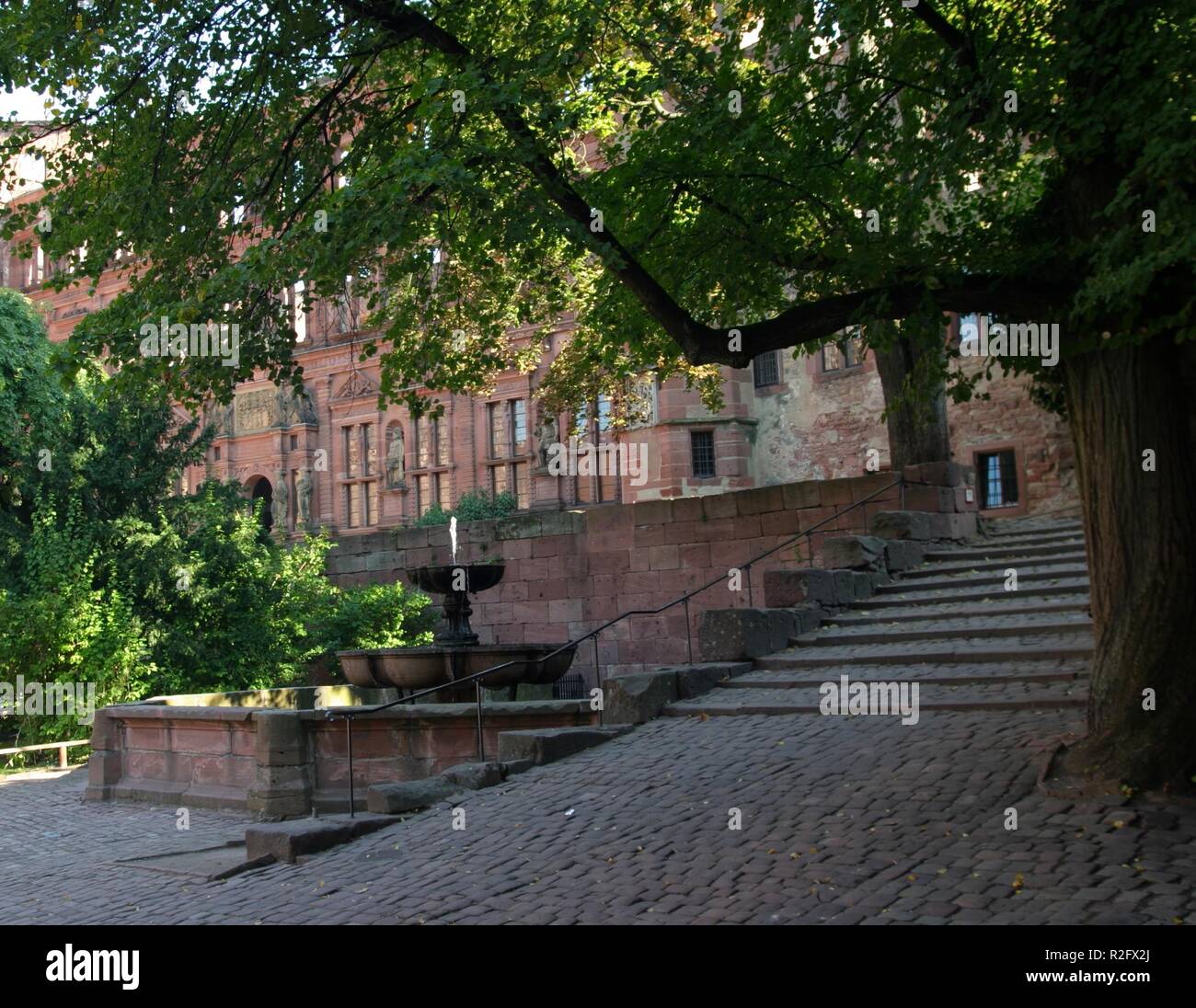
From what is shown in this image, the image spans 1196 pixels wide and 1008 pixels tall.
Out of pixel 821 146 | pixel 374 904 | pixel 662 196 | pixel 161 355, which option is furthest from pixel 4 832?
pixel 821 146

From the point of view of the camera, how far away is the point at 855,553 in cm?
1648

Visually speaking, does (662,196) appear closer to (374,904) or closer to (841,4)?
(841,4)

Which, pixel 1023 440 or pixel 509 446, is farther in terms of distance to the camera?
pixel 509 446

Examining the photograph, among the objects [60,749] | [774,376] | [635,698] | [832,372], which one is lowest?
[60,749]

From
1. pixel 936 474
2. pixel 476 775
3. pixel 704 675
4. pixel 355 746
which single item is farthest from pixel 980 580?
pixel 355 746

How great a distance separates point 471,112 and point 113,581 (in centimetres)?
1383

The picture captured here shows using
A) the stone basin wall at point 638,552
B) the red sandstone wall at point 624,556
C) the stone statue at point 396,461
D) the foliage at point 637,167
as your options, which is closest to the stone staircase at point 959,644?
the stone basin wall at point 638,552

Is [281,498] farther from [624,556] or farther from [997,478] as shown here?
[997,478]

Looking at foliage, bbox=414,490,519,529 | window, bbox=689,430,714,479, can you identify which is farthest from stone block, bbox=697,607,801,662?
foliage, bbox=414,490,519,529

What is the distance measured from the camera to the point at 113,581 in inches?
835

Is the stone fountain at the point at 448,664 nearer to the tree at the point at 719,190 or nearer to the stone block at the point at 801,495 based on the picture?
the tree at the point at 719,190

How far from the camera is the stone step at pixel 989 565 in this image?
15.8m

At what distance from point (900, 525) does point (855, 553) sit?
122cm

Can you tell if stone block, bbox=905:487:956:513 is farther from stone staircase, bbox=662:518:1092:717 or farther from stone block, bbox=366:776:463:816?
stone block, bbox=366:776:463:816
